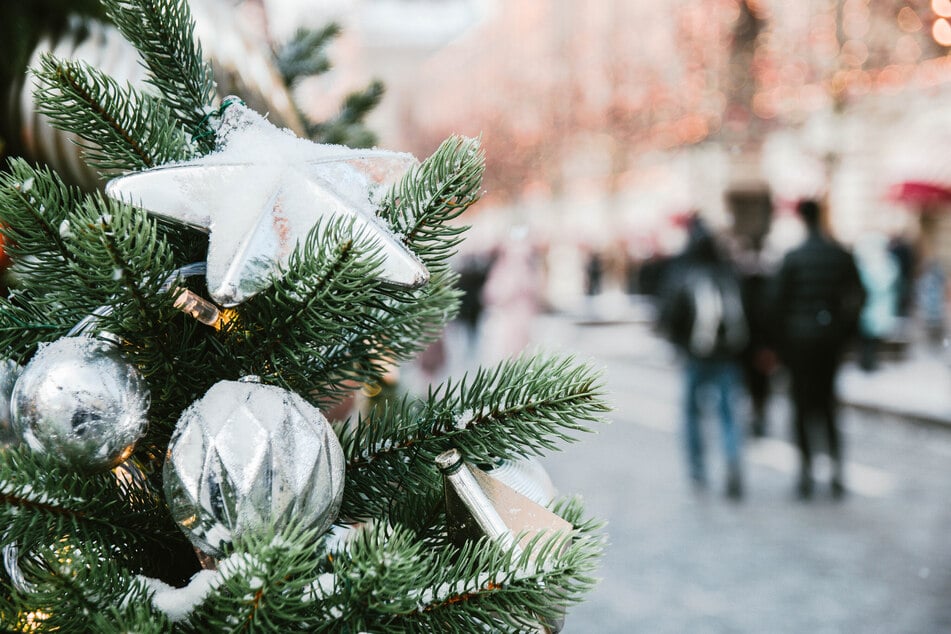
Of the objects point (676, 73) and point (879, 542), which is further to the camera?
point (676, 73)

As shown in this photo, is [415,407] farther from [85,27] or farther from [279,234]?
[85,27]

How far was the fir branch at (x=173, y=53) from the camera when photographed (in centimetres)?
76

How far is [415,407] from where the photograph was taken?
906mm

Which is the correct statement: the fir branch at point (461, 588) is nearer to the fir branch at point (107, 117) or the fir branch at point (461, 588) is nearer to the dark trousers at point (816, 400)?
the fir branch at point (107, 117)

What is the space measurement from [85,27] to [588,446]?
664 centimetres

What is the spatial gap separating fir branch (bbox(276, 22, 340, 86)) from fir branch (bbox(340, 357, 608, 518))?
0.99 m

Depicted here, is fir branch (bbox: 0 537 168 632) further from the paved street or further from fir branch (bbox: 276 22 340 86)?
the paved street

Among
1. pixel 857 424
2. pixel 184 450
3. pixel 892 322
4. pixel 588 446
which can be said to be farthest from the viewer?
pixel 892 322

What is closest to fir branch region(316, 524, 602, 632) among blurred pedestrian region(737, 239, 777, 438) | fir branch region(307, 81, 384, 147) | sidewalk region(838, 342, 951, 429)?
fir branch region(307, 81, 384, 147)

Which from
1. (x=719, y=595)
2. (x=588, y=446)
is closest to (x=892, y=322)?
(x=588, y=446)

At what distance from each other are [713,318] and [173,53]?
17.6 feet

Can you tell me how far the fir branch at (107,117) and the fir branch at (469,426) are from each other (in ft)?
1.02

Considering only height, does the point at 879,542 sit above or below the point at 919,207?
below

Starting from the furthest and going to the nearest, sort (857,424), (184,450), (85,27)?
(857,424)
(85,27)
(184,450)
